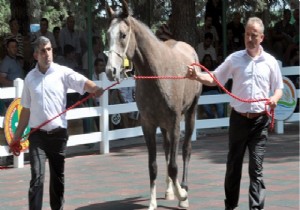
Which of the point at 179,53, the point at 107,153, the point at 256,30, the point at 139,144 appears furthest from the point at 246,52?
the point at 139,144

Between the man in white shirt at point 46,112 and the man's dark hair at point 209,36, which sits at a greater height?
the man's dark hair at point 209,36

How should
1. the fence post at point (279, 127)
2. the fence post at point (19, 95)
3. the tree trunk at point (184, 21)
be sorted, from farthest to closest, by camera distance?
1. the tree trunk at point (184, 21)
2. the fence post at point (279, 127)
3. the fence post at point (19, 95)

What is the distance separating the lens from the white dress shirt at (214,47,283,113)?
7332 millimetres

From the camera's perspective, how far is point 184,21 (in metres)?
16.3

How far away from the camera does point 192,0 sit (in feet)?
53.5

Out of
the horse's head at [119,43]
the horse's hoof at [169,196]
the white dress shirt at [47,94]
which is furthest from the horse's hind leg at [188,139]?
the white dress shirt at [47,94]

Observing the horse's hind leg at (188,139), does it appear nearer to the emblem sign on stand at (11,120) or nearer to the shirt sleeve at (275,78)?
the shirt sleeve at (275,78)

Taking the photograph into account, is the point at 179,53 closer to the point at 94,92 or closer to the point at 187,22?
the point at 94,92

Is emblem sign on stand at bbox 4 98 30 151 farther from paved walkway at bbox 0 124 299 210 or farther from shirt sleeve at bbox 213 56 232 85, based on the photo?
shirt sleeve at bbox 213 56 232 85

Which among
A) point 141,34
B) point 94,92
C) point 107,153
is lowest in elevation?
point 107,153

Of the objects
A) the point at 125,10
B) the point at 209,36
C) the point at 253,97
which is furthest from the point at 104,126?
the point at 253,97

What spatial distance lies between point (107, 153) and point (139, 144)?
1.31 metres

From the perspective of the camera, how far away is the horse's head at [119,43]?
784cm

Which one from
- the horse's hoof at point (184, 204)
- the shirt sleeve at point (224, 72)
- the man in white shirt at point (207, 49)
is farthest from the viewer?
the man in white shirt at point (207, 49)
